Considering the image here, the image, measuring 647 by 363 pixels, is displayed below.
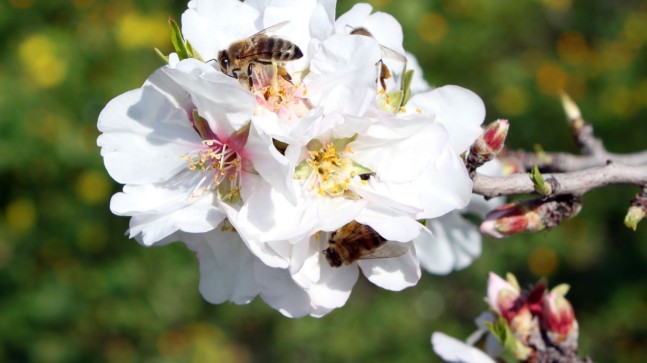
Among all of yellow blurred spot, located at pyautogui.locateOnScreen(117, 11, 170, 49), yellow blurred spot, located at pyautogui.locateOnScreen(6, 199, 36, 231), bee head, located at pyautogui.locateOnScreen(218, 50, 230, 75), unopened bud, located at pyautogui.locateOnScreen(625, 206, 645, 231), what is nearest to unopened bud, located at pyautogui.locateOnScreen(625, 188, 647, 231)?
unopened bud, located at pyautogui.locateOnScreen(625, 206, 645, 231)

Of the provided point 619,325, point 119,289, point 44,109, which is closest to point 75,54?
point 44,109

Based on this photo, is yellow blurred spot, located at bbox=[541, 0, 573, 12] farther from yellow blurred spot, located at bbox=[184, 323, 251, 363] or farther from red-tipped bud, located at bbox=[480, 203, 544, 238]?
red-tipped bud, located at bbox=[480, 203, 544, 238]

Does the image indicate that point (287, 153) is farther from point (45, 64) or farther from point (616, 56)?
point (616, 56)

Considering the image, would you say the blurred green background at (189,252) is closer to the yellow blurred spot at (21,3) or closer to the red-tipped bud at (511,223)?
the yellow blurred spot at (21,3)

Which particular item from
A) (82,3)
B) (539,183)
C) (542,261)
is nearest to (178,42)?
(539,183)

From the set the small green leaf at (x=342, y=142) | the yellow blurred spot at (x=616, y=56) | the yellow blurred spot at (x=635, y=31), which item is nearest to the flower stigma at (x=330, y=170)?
the small green leaf at (x=342, y=142)

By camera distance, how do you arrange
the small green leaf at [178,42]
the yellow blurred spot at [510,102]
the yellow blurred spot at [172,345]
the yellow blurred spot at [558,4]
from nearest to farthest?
1. the small green leaf at [178,42]
2. the yellow blurred spot at [172,345]
3. the yellow blurred spot at [510,102]
4. the yellow blurred spot at [558,4]

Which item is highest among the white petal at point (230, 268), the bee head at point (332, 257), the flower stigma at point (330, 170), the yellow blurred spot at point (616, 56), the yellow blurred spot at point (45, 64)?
the flower stigma at point (330, 170)

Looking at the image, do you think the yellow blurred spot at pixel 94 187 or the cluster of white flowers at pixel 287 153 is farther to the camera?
the yellow blurred spot at pixel 94 187
